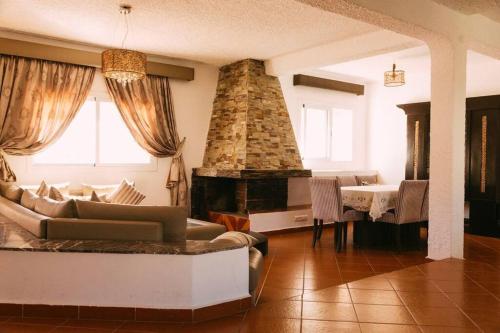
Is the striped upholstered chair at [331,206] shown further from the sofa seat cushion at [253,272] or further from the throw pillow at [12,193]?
the throw pillow at [12,193]

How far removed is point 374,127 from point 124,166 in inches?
199

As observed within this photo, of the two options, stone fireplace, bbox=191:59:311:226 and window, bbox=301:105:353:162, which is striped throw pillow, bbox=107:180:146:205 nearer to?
stone fireplace, bbox=191:59:311:226

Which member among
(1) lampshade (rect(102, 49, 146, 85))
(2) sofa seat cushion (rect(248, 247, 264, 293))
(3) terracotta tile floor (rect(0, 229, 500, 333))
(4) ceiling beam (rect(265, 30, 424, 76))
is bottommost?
(3) terracotta tile floor (rect(0, 229, 500, 333))

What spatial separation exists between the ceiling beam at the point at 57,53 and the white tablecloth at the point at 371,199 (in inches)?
126

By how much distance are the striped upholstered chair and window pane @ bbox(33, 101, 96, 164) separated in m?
3.12

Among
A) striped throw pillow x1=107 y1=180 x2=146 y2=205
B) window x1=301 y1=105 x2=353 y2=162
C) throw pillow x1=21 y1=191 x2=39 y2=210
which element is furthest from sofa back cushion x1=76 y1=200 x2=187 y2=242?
window x1=301 y1=105 x2=353 y2=162

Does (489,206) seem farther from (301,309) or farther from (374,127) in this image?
(301,309)

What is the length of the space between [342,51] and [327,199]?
74.7 inches

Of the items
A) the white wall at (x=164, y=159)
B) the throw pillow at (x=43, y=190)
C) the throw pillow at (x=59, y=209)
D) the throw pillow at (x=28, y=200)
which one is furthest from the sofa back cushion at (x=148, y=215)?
the white wall at (x=164, y=159)

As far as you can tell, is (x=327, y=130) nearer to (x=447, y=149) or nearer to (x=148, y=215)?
(x=447, y=149)

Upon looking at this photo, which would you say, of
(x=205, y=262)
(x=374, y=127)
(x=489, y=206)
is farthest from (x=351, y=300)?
(x=374, y=127)

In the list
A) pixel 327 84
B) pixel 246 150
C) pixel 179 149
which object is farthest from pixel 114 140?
pixel 327 84

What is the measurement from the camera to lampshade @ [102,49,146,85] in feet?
15.9

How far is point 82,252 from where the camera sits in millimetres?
2938
